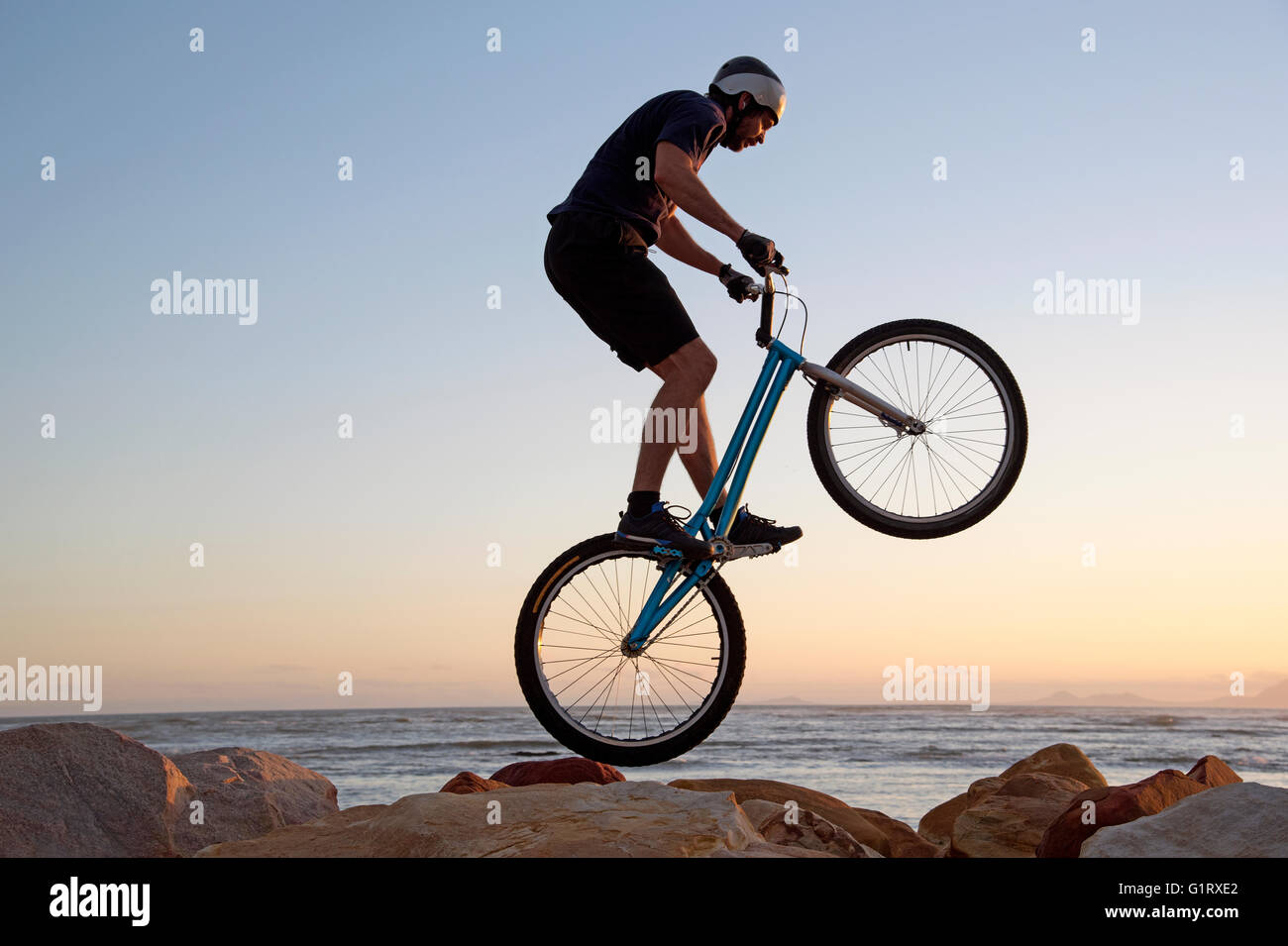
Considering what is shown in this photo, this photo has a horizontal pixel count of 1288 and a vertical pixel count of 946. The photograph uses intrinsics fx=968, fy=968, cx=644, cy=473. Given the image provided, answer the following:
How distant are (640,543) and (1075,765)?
6.93 m

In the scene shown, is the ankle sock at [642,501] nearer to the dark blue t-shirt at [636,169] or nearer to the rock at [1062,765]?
the dark blue t-shirt at [636,169]

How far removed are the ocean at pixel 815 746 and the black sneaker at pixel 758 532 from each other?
501 inches

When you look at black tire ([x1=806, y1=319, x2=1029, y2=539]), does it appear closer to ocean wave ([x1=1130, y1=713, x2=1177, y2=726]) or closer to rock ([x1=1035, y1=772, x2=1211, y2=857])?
rock ([x1=1035, y1=772, x2=1211, y2=857])

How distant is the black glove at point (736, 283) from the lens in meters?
4.74

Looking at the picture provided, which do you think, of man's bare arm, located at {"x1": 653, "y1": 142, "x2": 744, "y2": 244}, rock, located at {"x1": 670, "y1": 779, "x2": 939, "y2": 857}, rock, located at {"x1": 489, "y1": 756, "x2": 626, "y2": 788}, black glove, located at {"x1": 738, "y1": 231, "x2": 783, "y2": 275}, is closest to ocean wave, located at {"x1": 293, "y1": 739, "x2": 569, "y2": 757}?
rock, located at {"x1": 670, "y1": 779, "x2": 939, "y2": 857}

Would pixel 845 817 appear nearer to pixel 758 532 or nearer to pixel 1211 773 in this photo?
pixel 1211 773

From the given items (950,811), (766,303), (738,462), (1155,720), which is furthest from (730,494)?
(1155,720)

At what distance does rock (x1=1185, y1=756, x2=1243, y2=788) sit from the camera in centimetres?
680

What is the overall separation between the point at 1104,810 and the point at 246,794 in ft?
19.6

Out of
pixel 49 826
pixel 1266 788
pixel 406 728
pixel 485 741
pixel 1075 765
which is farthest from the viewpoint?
pixel 406 728
